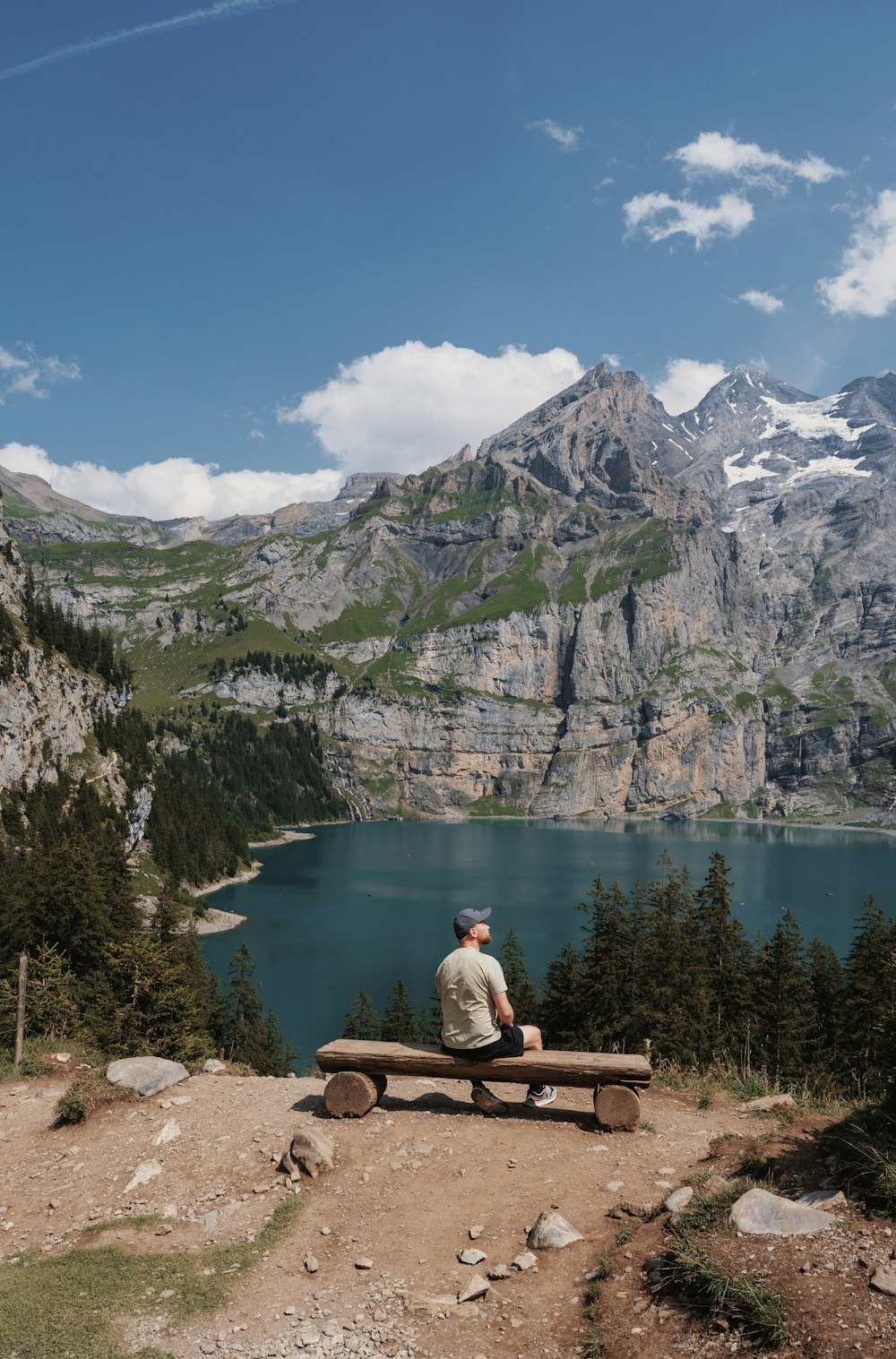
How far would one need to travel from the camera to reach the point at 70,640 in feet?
468

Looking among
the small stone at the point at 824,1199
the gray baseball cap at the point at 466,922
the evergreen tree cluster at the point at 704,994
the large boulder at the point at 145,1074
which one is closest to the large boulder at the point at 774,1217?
the small stone at the point at 824,1199

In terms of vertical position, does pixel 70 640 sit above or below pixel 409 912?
above

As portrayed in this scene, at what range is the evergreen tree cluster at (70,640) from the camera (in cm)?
13550

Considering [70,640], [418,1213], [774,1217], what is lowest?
[418,1213]

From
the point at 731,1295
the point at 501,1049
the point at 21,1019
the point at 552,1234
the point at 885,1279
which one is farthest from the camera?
the point at 21,1019

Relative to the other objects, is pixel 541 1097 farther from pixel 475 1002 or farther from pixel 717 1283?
pixel 717 1283

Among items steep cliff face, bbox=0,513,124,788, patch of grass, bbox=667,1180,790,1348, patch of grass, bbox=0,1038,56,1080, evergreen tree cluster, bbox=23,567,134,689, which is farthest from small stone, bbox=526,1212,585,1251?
evergreen tree cluster, bbox=23,567,134,689

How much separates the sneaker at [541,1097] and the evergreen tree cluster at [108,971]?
1249cm

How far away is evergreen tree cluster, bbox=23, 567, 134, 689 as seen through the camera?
13550 centimetres

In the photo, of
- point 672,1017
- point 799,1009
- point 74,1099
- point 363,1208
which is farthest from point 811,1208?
point 799,1009

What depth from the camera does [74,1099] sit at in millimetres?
14266

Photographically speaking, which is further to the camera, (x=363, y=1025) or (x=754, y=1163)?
(x=363, y=1025)

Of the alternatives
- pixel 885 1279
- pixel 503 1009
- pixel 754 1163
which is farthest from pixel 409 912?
pixel 885 1279

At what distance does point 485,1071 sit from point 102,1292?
19.4ft
